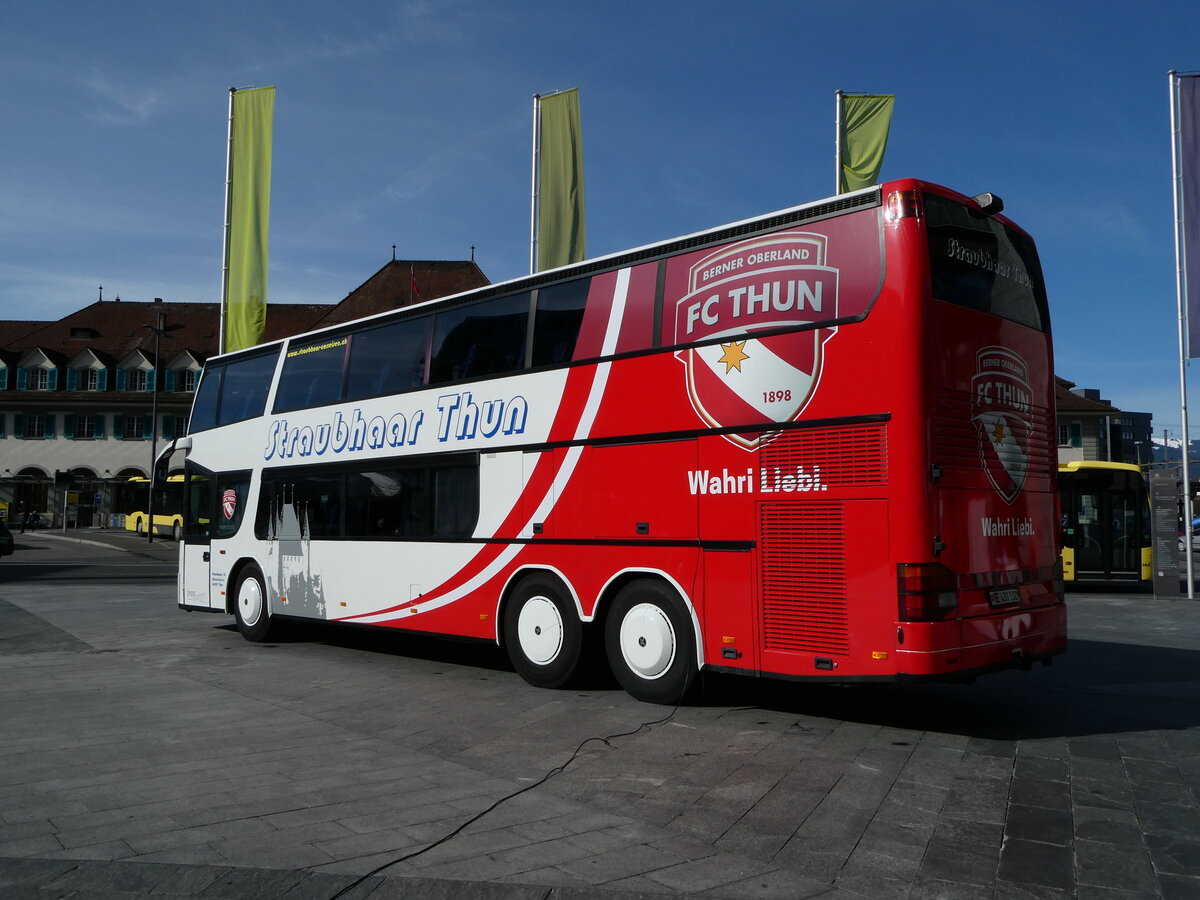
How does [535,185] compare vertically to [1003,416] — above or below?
above

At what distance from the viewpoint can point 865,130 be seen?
18.4 m

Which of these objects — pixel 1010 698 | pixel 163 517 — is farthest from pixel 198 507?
pixel 163 517

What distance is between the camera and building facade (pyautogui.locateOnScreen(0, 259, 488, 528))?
2394 inches

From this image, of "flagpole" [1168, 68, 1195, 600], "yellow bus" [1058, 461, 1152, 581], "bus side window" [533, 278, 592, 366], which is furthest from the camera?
"yellow bus" [1058, 461, 1152, 581]

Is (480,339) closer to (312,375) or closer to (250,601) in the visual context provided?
(312,375)

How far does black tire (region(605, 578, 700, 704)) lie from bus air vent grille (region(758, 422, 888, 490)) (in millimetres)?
1463

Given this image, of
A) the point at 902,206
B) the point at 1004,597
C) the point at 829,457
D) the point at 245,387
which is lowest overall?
the point at 1004,597

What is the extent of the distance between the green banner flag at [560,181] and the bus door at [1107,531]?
42.5 feet

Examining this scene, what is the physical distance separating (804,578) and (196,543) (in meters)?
10.4

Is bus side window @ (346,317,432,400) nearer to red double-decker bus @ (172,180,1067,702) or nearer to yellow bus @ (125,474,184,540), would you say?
red double-decker bus @ (172,180,1067,702)

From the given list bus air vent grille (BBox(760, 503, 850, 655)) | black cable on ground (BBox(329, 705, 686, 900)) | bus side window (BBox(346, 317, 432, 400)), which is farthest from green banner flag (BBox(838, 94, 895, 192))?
black cable on ground (BBox(329, 705, 686, 900))

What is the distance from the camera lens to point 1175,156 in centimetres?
2092

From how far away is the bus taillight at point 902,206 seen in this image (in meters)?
7.18

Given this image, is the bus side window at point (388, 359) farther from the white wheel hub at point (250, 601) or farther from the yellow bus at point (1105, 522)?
the yellow bus at point (1105, 522)
